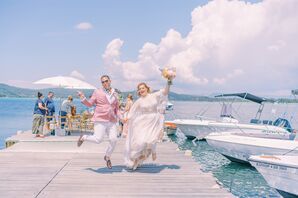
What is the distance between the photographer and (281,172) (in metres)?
9.93

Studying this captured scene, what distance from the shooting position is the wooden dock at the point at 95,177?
19.9 feet

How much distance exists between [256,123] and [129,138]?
16148 mm

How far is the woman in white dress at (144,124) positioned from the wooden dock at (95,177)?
1.23 ft

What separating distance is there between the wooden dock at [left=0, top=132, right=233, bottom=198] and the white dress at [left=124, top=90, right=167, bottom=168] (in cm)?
43

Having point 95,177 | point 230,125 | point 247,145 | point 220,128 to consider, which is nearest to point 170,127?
point 220,128

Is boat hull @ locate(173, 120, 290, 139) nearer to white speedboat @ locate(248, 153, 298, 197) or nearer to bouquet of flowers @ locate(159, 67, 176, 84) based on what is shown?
white speedboat @ locate(248, 153, 298, 197)

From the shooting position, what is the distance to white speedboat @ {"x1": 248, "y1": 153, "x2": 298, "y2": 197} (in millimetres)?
9723

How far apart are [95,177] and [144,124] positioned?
1511 millimetres

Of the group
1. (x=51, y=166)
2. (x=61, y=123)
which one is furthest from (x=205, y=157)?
(x=51, y=166)

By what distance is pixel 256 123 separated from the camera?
22.7m

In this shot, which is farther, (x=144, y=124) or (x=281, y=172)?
(x=281, y=172)

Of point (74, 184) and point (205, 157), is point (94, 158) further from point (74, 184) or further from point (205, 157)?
point (205, 157)

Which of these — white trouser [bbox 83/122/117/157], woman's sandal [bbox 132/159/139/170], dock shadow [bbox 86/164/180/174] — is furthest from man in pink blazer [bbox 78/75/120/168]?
woman's sandal [bbox 132/159/139/170]

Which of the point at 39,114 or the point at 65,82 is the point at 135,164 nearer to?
the point at 65,82
